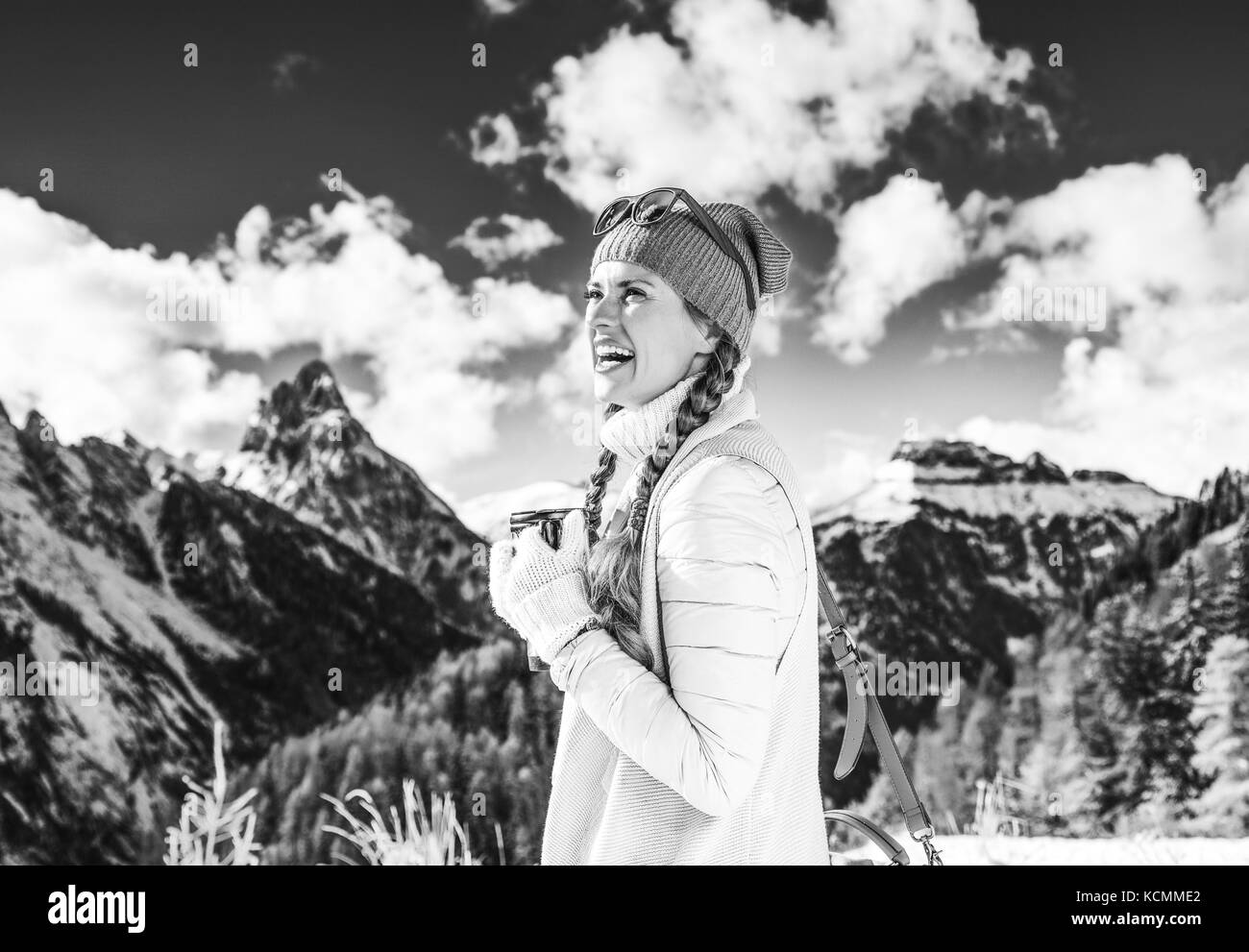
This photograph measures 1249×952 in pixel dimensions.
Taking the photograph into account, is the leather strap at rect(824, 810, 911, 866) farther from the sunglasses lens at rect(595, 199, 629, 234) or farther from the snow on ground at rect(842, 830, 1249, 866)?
the snow on ground at rect(842, 830, 1249, 866)

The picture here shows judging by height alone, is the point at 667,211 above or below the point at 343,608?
below

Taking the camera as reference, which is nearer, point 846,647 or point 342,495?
point 846,647

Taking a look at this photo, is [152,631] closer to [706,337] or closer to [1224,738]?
[1224,738]

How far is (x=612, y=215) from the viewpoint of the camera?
54.2 inches

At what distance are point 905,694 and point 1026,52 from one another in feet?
40.7

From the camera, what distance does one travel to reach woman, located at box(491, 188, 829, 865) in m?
0.99

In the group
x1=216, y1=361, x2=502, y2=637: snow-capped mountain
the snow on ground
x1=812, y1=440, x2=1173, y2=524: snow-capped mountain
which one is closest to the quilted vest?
the snow on ground

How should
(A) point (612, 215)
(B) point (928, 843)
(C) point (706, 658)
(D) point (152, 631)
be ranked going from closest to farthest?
(C) point (706, 658) → (B) point (928, 843) → (A) point (612, 215) → (D) point (152, 631)

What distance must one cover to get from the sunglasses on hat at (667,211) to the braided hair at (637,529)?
0.31ft

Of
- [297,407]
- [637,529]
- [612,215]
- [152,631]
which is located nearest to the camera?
[637,529]

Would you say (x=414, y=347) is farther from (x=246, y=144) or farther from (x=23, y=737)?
(x=23, y=737)

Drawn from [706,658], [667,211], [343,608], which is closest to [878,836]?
[706,658]

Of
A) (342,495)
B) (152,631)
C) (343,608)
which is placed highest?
(342,495)

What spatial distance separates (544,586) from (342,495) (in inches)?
987
